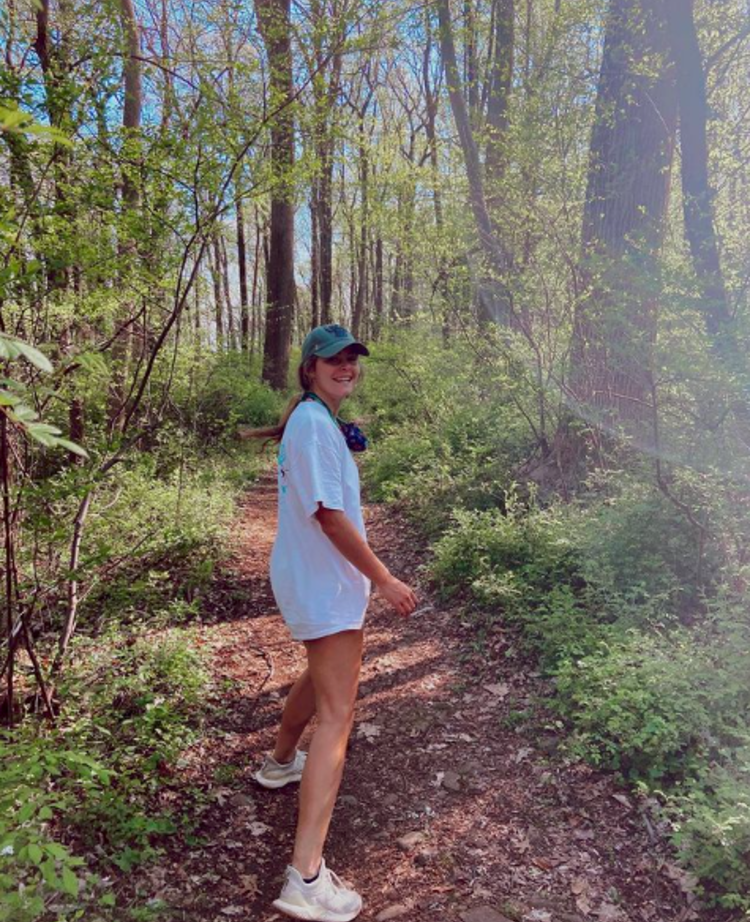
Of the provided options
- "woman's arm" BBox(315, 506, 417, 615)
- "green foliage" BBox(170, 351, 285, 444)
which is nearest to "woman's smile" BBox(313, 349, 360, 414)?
"woman's arm" BBox(315, 506, 417, 615)

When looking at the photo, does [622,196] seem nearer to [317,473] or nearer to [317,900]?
[317,473]

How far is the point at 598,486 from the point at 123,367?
4.53 m

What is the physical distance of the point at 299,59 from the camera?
4.05 meters

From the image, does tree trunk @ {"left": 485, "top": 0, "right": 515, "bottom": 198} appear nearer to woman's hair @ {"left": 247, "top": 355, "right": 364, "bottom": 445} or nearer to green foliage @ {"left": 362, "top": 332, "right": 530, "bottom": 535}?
green foliage @ {"left": 362, "top": 332, "right": 530, "bottom": 535}

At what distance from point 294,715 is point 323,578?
101cm

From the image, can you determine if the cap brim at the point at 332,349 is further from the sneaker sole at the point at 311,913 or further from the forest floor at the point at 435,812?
the forest floor at the point at 435,812

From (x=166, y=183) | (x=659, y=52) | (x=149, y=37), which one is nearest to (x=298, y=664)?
(x=166, y=183)

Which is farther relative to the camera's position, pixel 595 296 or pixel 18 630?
pixel 595 296

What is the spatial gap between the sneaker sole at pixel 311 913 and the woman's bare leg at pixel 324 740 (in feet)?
0.39

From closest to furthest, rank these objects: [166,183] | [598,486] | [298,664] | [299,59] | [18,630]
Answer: [18,630] < [166,183] < [299,59] < [298,664] < [598,486]

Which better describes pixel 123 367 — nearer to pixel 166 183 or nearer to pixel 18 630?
pixel 166 183

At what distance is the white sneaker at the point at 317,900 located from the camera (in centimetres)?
226

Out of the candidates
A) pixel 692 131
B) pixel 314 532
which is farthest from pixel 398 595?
pixel 692 131

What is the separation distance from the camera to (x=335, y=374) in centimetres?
246
